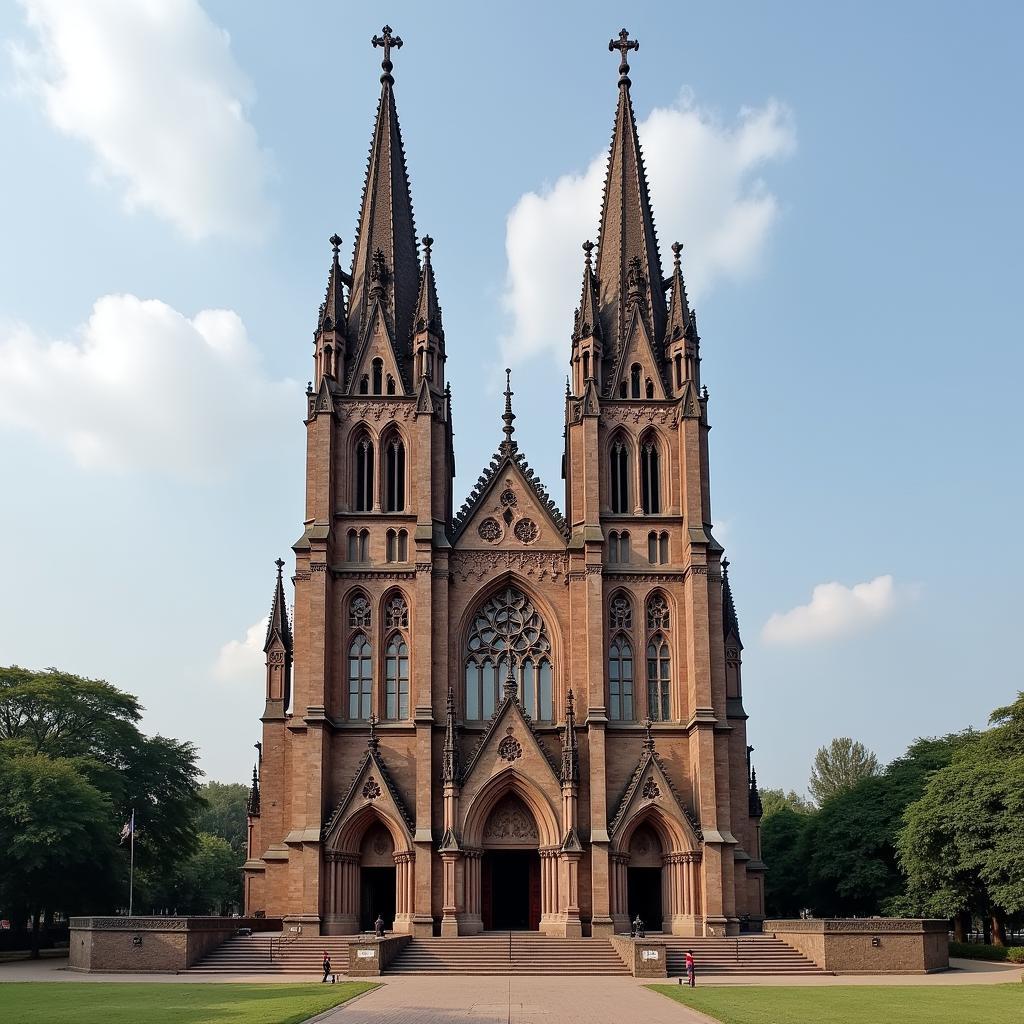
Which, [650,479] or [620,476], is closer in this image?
[650,479]

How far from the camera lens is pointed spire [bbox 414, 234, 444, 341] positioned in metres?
59.3

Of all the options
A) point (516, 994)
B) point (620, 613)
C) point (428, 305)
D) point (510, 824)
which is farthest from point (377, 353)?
point (516, 994)

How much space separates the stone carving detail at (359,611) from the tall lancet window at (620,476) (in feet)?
39.8

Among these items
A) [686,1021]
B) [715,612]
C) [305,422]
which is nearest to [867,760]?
[715,612]

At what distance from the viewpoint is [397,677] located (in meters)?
55.6

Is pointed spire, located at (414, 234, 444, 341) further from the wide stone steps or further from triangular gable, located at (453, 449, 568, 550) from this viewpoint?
the wide stone steps

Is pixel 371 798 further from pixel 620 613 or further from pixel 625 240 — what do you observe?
pixel 625 240

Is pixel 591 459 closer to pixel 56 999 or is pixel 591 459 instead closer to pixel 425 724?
pixel 425 724

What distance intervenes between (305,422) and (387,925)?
23.1m

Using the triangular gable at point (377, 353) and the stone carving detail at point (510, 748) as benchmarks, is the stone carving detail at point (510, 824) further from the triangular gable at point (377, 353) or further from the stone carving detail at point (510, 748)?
the triangular gable at point (377, 353)

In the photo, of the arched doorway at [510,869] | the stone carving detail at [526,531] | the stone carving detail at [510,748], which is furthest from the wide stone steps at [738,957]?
the stone carving detail at [526,531]

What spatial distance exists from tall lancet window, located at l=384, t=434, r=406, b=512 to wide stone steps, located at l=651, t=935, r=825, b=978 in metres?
22.3

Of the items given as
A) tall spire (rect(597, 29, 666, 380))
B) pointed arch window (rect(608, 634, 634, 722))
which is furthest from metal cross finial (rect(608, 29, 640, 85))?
pointed arch window (rect(608, 634, 634, 722))

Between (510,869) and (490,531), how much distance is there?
49.8 feet
